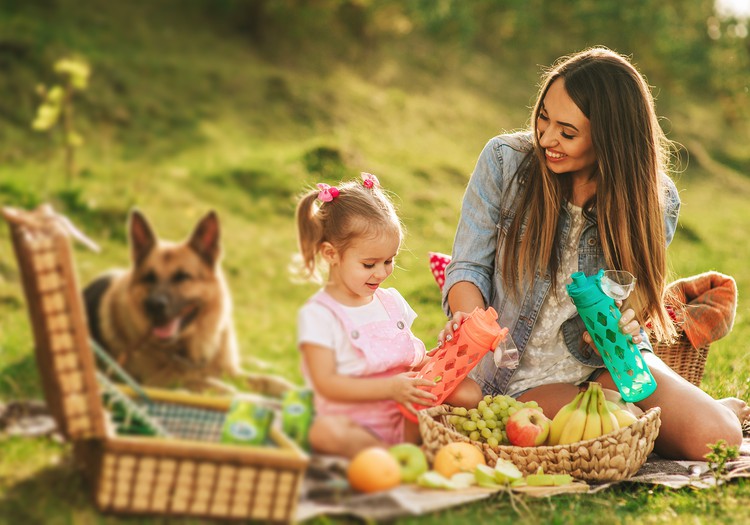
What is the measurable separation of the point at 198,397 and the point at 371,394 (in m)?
0.59

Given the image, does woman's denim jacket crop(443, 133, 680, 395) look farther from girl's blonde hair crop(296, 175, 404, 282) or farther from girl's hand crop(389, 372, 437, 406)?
girl's hand crop(389, 372, 437, 406)

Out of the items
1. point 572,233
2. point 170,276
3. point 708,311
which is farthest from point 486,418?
point 170,276

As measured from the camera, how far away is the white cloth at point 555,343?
12.6 feet

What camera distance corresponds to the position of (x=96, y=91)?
884cm

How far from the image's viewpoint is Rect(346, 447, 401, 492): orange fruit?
2.71 metres

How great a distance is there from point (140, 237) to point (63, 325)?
4.98ft

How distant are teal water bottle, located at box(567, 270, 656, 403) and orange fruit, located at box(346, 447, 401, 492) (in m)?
1.10

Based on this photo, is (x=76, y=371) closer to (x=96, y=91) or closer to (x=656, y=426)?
(x=656, y=426)

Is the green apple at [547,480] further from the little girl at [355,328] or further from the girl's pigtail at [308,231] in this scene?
the girl's pigtail at [308,231]

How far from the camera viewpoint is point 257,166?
876 centimetres

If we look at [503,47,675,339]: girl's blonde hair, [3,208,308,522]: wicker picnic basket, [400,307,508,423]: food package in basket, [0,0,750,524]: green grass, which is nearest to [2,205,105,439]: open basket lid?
[3,208,308,522]: wicker picnic basket

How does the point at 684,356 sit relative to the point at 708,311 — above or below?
below

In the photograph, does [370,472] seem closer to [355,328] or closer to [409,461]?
[409,461]

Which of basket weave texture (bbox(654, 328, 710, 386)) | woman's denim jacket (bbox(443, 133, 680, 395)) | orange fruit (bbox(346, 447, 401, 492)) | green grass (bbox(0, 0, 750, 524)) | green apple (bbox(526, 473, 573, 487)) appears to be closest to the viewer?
orange fruit (bbox(346, 447, 401, 492))
